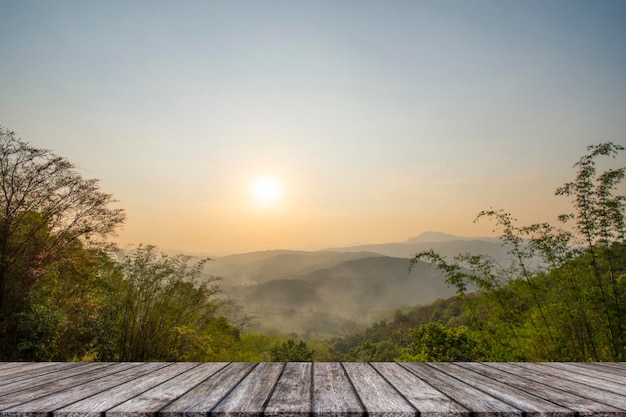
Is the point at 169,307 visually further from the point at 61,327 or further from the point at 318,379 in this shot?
the point at 318,379

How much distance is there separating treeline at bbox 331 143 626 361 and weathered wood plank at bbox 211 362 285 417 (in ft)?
13.5

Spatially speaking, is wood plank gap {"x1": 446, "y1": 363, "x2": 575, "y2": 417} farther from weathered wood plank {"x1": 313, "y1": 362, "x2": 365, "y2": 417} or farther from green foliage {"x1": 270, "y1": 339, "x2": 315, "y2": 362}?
green foliage {"x1": 270, "y1": 339, "x2": 315, "y2": 362}

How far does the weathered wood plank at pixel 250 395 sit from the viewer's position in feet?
3.46

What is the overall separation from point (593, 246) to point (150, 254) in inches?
336

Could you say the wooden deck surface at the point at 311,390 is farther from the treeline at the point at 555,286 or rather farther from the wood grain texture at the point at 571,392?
the treeline at the point at 555,286

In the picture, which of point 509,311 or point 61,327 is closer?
point 509,311

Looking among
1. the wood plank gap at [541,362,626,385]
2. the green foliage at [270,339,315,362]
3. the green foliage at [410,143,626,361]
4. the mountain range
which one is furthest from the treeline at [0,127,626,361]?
the mountain range

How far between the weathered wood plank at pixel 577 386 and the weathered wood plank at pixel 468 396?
0.24 meters

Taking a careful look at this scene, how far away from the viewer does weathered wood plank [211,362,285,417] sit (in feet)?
3.46

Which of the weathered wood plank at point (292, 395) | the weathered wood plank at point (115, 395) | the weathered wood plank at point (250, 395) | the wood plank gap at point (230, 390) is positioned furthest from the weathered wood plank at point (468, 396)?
the weathered wood plank at point (115, 395)

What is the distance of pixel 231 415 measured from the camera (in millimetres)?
1042

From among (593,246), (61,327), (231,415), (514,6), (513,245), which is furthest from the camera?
(514,6)

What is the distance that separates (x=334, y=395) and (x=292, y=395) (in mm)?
159

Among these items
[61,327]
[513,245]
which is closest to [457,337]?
[513,245]
